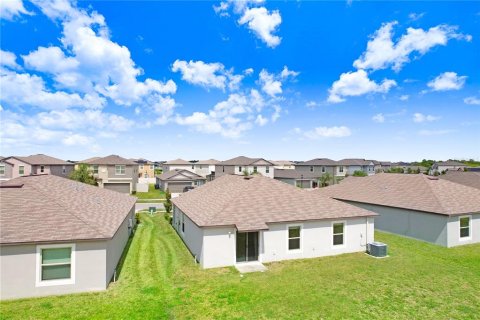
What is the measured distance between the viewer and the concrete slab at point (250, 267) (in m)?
15.6

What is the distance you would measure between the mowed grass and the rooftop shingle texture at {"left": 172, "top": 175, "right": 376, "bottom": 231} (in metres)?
2.62

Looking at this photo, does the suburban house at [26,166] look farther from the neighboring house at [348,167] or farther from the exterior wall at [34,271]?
the neighboring house at [348,167]

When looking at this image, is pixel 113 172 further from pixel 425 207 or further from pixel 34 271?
pixel 425 207

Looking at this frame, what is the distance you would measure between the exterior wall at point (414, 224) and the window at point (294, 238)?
1158 cm

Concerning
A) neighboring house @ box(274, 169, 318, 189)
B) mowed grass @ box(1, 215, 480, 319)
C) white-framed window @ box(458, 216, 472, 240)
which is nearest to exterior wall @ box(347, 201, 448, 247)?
white-framed window @ box(458, 216, 472, 240)

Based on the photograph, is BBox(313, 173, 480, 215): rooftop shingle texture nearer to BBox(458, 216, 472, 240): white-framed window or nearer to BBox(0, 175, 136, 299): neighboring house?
BBox(458, 216, 472, 240): white-framed window

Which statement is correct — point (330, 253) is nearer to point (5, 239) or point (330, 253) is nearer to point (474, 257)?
point (474, 257)

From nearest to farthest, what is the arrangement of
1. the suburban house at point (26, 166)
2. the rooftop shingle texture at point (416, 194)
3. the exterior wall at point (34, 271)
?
the exterior wall at point (34, 271) < the rooftop shingle texture at point (416, 194) < the suburban house at point (26, 166)

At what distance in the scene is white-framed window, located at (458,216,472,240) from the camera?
70.7 ft

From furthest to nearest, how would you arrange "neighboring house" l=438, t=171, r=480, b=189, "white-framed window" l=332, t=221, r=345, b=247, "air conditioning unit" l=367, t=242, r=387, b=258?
"neighboring house" l=438, t=171, r=480, b=189 → "white-framed window" l=332, t=221, r=345, b=247 → "air conditioning unit" l=367, t=242, r=387, b=258

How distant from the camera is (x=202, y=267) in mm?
15781

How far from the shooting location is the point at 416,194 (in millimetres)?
24672

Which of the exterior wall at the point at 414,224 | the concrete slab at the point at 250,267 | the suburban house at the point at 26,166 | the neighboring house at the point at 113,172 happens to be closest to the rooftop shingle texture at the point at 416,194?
the exterior wall at the point at 414,224

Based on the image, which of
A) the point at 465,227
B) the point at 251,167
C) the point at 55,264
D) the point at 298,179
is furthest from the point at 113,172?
the point at 465,227
